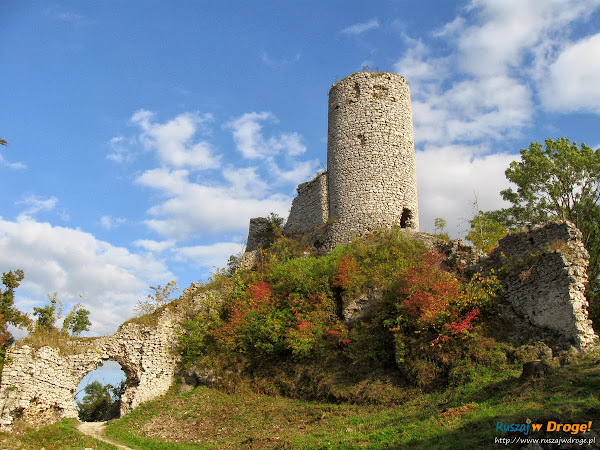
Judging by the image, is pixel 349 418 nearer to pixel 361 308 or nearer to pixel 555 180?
pixel 361 308

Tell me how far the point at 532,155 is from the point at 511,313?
11.9m

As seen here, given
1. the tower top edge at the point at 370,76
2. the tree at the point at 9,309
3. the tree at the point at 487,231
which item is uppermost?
the tower top edge at the point at 370,76

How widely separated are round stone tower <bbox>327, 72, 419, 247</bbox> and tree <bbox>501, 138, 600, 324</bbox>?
520 cm

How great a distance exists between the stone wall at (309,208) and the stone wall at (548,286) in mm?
10593

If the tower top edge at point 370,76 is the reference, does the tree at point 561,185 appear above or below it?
below

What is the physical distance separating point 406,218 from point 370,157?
10.6ft

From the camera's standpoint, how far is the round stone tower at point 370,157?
22016 mm

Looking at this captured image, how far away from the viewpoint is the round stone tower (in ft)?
72.2

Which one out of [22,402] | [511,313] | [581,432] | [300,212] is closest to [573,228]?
[511,313]

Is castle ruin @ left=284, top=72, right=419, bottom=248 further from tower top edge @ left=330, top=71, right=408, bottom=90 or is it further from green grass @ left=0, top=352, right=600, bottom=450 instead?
green grass @ left=0, top=352, right=600, bottom=450

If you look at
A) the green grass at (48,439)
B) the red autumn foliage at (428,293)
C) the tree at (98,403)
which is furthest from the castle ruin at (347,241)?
the tree at (98,403)

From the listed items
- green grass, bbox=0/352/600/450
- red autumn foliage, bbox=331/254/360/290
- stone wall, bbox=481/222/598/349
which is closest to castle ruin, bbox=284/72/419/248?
red autumn foliage, bbox=331/254/360/290

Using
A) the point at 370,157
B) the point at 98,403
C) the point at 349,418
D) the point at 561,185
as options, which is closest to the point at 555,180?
the point at 561,185

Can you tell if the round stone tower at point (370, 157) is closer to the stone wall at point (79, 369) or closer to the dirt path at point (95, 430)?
the stone wall at point (79, 369)
